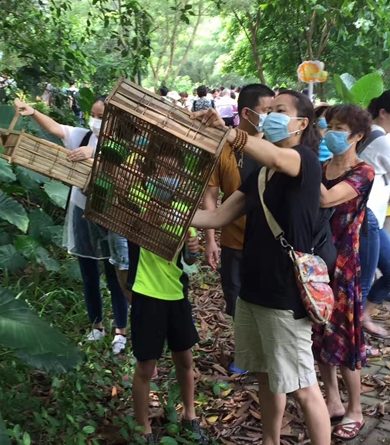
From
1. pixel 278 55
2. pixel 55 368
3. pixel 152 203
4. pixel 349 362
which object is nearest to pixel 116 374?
pixel 55 368

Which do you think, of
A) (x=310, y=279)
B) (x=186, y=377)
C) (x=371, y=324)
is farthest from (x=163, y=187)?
(x=371, y=324)

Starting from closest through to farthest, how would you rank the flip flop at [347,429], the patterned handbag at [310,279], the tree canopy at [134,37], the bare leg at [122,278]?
the patterned handbag at [310,279], the flip flop at [347,429], the bare leg at [122,278], the tree canopy at [134,37]

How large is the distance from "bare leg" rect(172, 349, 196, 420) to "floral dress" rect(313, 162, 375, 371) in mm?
749

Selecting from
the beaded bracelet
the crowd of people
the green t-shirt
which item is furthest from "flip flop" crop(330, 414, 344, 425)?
the beaded bracelet

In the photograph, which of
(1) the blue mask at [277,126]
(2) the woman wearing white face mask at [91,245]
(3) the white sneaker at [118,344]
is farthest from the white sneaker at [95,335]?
(1) the blue mask at [277,126]

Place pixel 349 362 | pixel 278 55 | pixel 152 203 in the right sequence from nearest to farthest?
pixel 152 203 → pixel 349 362 → pixel 278 55

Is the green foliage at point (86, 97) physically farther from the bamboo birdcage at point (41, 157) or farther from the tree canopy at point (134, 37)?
the bamboo birdcage at point (41, 157)

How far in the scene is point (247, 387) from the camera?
3.83m

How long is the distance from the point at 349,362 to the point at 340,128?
→ 127 cm

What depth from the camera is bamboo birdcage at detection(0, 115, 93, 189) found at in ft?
10.2

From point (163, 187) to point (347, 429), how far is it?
1811mm

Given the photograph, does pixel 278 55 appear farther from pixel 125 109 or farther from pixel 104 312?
pixel 125 109

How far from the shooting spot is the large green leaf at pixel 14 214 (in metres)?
3.97

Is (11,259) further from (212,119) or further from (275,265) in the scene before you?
(212,119)
